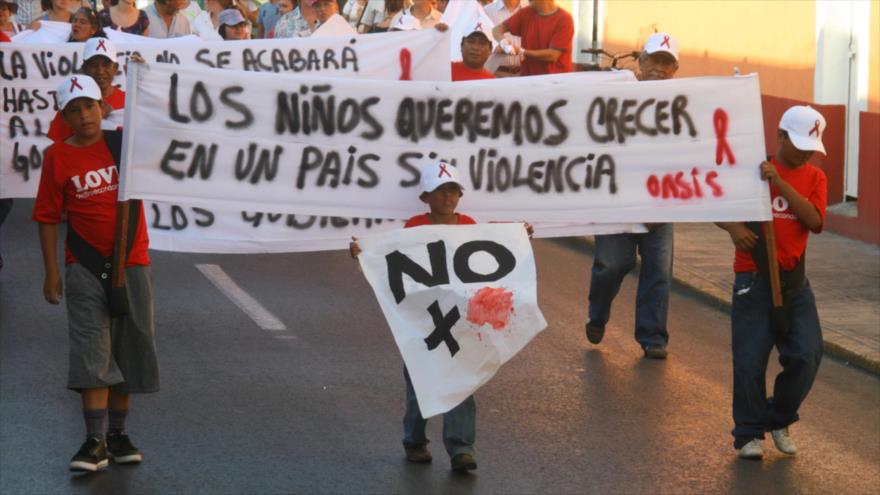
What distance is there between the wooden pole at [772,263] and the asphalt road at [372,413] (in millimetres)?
813

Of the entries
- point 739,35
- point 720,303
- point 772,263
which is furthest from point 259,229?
point 739,35

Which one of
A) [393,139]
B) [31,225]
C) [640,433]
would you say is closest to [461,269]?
[393,139]

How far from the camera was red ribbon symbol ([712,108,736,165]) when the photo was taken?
329 inches

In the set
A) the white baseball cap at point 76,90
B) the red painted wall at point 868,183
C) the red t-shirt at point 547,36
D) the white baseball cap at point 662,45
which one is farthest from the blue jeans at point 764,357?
the red painted wall at point 868,183

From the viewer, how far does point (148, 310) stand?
25.6 feet

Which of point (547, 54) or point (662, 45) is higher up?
point (662, 45)

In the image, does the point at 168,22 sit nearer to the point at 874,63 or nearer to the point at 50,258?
the point at 874,63

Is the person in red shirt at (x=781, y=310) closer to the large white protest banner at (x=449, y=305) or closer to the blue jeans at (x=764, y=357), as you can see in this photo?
the blue jeans at (x=764, y=357)

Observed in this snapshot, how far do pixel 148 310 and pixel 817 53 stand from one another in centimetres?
1060

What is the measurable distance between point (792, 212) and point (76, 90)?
3426 millimetres

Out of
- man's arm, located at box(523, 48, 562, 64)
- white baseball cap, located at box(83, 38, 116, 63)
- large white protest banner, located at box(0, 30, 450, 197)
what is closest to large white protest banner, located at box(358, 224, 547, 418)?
white baseball cap, located at box(83, 38, 116, 63)

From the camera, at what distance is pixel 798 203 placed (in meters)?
7.92

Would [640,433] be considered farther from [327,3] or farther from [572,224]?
[327,3]

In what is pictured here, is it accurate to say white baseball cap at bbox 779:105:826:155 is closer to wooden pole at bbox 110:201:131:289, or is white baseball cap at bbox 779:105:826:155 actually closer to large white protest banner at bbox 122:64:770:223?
large white protest banner at bbox 122:64:770:223
